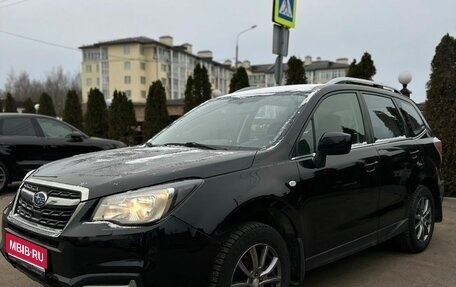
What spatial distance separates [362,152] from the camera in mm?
3994

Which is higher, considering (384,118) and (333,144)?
(384,118)

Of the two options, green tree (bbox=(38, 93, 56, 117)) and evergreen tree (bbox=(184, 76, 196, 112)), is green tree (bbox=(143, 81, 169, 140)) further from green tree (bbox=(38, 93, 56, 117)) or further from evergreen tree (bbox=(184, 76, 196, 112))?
green tree (bbox=(38, 93, 56, 117))

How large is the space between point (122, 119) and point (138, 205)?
1871cm

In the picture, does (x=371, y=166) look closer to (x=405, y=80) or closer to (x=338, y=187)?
(x=338, y=187)

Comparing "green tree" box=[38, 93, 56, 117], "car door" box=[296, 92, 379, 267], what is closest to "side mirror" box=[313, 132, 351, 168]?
"car door" box=[296, 92, 379, 267]

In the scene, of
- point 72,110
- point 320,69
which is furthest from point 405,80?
point 320,69

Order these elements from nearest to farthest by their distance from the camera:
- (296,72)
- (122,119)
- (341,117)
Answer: (341,117) → (296,72) → (122,119)

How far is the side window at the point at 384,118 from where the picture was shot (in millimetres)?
4380

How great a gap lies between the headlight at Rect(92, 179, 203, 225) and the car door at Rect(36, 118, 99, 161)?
7358 millimetres

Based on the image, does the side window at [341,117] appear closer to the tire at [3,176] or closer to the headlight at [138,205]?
the headlight at [138,205]

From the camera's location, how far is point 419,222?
4906mm

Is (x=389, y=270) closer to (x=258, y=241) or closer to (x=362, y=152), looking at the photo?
(x=362, y=152)

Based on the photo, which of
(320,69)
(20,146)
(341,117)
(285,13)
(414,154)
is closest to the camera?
(341,117)

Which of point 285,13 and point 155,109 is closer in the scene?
point 285,13
